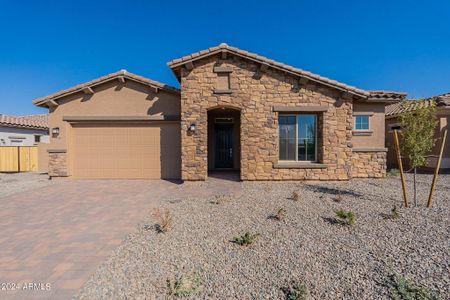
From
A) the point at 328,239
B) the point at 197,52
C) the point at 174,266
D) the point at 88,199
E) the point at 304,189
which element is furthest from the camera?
the point at 197,52

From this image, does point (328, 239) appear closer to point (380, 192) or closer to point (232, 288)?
point (232, 288)

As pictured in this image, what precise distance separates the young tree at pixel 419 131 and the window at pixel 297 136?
12.1 feet

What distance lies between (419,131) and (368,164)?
4728 millimetres

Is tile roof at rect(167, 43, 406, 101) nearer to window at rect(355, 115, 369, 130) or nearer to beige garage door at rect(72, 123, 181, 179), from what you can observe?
window at rect(355, 115, 369, 130)

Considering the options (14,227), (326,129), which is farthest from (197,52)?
(14,227)

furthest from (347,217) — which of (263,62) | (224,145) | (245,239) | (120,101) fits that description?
(120,101)

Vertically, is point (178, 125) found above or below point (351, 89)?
below

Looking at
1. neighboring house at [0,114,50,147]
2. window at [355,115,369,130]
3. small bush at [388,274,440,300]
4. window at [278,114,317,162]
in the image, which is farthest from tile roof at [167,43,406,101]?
neighboring house at [0,114,50,147]

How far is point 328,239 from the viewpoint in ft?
13.1

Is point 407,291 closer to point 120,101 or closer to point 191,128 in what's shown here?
point 191,128

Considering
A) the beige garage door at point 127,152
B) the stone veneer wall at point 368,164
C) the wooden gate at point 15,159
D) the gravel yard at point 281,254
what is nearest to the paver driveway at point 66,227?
the gravel yard at point 281,254

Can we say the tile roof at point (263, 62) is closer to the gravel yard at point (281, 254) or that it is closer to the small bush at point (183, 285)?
the gravel yard at point (281, 254)

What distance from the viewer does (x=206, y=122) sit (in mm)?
8859

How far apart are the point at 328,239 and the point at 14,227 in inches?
267
